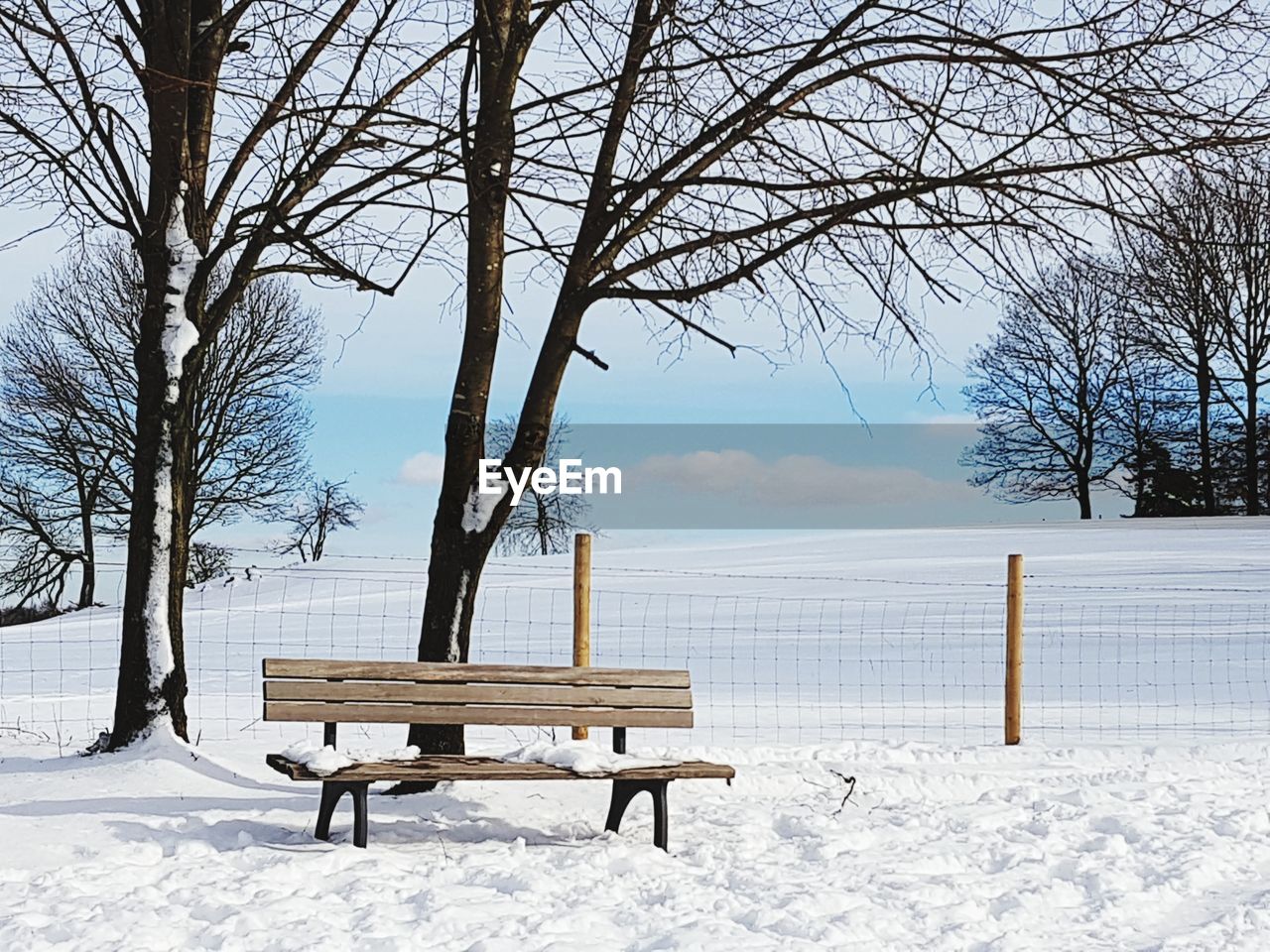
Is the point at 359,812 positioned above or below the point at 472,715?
below

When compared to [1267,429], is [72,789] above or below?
below

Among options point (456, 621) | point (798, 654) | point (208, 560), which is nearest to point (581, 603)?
point (456, 621)

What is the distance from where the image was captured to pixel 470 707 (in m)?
6.59

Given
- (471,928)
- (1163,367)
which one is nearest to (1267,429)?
(1163,367)

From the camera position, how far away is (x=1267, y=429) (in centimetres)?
2878

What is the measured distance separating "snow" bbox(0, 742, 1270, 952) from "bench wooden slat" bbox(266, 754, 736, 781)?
0.33 metres

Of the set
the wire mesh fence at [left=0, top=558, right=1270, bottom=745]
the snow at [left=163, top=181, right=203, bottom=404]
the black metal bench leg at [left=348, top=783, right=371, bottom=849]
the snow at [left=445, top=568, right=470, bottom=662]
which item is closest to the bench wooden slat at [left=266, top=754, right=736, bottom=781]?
the black metal bench leg at [left=348, top=783, right=371, bottom=849]

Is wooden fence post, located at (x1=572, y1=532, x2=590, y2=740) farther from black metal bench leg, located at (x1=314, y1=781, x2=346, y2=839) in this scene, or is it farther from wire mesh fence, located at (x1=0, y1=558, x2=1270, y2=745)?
black metal bench leg, located at (x1=314, y1=781, x2=346, y2=839)

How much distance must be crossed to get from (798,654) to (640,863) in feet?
30.3

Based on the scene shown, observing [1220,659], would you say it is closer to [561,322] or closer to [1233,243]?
[1233,243]

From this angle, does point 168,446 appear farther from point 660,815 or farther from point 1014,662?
point 1014,662

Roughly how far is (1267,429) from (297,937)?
28.4 m

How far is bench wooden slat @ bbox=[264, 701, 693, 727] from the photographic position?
6.27 m

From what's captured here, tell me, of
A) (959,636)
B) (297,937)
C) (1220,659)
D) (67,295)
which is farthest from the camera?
(67,295)
